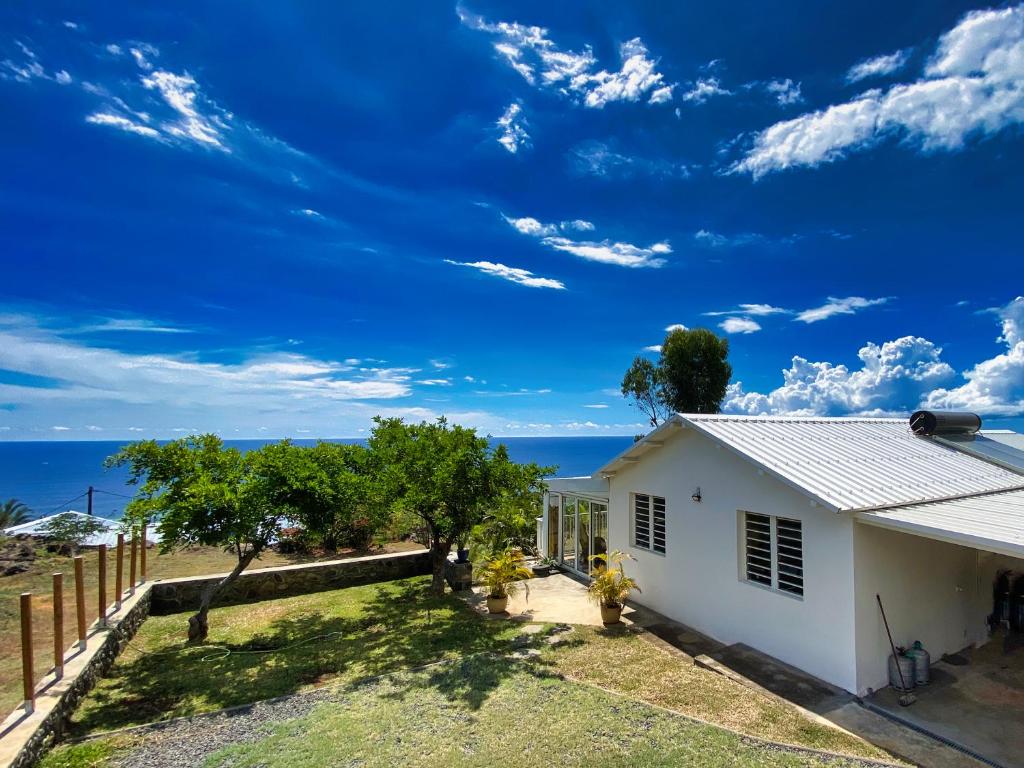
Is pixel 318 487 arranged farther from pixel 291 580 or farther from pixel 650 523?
pixel 650 523

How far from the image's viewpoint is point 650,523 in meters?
12.1

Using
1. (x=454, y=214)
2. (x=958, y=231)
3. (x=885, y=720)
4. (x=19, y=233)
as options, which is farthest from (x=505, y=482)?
(x=958, y=231)

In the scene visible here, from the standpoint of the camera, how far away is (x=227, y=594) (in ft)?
43.1

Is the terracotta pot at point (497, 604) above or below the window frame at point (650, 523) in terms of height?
below

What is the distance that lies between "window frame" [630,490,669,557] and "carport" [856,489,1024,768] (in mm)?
4350

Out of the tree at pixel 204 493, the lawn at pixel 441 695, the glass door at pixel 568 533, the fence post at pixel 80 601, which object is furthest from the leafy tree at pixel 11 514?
the glass door at pixel 568 533

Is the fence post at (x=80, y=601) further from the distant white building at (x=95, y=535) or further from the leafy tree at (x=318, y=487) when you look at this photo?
the distant white building at (x=95, y=535)

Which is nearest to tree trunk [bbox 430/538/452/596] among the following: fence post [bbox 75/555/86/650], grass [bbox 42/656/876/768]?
grass [bbox 42/656/876/768]

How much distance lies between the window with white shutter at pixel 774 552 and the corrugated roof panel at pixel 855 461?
108 cm

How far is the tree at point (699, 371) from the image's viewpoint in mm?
31281

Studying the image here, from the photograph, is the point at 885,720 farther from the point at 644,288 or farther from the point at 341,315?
the point at 341,315

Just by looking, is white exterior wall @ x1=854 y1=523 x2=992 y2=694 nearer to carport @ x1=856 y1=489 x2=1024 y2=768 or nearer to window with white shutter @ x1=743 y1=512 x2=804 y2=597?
carport @ x1=856 y1=489 x2=1024 y2=768

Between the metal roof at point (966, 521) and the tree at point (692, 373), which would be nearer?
the metal roof at point (966, 521)

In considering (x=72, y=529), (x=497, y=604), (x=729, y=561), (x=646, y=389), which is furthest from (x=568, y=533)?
(x=72, y=529)
